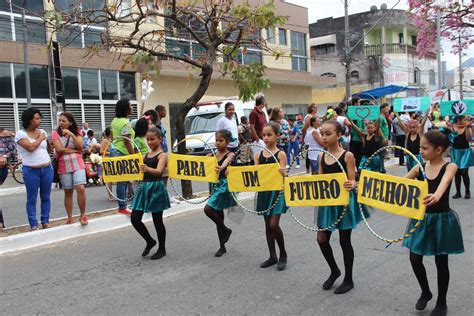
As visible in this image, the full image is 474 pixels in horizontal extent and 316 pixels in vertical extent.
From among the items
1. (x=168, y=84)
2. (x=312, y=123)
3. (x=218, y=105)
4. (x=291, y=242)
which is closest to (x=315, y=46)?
(x=168, y=84)

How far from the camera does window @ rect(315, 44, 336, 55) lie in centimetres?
4288

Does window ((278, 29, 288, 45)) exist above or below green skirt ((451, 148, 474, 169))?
above

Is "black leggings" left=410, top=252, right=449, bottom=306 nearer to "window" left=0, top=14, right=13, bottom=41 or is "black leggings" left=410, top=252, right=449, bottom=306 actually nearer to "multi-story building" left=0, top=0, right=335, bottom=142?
"multi-story building" left=0, top=0, right=335, bottom=142

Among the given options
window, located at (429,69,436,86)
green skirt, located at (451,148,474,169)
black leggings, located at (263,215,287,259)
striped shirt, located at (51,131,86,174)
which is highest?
window, located at (429,69,436,86)

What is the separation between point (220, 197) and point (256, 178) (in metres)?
0.71

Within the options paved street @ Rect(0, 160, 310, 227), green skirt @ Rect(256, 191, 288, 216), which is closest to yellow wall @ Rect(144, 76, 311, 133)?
paved street @ Rect(0, 160, 310, 227)

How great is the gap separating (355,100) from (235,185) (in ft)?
26.0

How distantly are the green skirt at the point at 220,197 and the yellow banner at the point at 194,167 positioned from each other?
0.42 ft

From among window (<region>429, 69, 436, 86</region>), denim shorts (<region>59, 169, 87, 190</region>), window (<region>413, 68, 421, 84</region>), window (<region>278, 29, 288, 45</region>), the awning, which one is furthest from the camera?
window (<region>429, 69, 436, 86</region>)

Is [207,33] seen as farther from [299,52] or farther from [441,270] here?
[299,52]

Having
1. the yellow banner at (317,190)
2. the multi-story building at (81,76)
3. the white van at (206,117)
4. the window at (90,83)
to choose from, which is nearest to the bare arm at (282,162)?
the yellow banner at (317,190)

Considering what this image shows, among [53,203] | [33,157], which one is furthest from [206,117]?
[33,157]

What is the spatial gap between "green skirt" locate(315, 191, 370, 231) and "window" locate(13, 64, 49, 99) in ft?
59.0

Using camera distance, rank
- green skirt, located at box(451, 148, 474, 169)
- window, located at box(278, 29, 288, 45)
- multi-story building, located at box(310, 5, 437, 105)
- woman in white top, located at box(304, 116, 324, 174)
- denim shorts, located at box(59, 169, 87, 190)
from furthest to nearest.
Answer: multi-story building, located at box(310, 5, 437, 105) < window, located at box(278, 29, 288, 45) < woman in white top, located at box(304, 116, 324, 174) < green skirt, located at box(451, 148, 474, 169) < denim shorts, located at box(59, 169, 87, 190)
